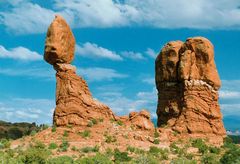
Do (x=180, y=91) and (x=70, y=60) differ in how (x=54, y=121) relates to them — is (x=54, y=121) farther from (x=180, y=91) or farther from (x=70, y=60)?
(x=180, y=91)

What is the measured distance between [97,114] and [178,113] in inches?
350

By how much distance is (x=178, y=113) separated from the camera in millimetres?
50594

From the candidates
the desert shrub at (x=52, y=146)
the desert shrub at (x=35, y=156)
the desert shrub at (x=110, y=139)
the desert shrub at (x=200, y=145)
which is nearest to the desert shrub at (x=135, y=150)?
the desert shrub at (x=110, y=139)

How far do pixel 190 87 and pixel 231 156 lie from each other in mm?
8953

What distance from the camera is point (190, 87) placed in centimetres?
4928

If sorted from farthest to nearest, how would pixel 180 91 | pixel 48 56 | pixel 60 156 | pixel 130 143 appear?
pixel 180 91, pixel 48 56, pixel 130 143, pixel 60 156

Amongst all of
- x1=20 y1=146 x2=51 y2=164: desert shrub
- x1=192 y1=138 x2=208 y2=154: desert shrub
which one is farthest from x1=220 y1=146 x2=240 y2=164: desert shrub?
x1=20 y1=146 x2=51 y2=164: desert shrub

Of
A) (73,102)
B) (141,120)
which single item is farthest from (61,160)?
(141,120)

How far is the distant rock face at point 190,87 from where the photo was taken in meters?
48.4

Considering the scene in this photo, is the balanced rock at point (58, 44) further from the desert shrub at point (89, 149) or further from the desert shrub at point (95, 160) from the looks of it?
the desert shrub at point (95, 160)

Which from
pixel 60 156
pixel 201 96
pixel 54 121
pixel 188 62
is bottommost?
pixel 60 156

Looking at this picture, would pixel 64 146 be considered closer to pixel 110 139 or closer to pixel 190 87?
pixel 110 139

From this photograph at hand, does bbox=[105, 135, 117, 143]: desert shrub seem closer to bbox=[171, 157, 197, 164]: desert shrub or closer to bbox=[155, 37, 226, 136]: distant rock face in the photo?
bbox=[171, 157, 197, 164]: desert shrub

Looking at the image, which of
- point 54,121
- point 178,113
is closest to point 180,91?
point 178,113
